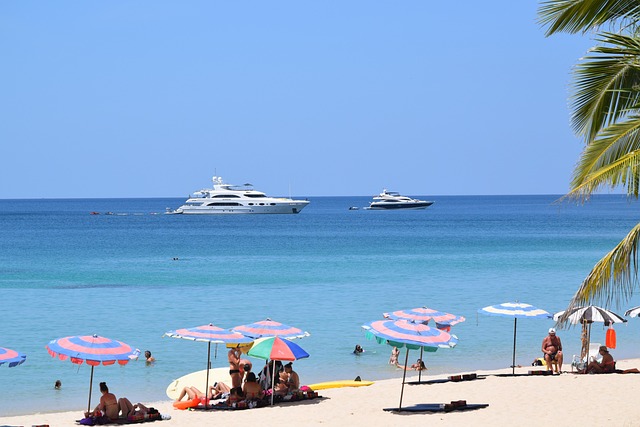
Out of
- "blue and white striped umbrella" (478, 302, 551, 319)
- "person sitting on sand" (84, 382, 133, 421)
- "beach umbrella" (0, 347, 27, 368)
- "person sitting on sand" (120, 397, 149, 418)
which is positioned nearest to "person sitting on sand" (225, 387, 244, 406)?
"person sitting on sand" (120, 397, 149, 418)

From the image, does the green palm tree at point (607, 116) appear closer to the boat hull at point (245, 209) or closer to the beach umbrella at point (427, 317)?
the beach umbrella at point (427, 317)

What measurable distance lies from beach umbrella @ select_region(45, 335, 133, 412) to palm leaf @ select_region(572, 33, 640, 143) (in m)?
7.39

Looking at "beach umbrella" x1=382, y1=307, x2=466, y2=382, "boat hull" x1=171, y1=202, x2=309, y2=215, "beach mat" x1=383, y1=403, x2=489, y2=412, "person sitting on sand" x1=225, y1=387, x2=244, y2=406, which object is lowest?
"person sitting on sand" x1=225, y1=387, x2=244, y2=406

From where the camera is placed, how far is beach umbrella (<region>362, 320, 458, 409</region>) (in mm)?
12328

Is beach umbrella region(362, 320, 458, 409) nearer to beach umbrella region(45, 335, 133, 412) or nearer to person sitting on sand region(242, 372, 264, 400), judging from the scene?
person sitting on sand region(242, 372, 264, 400)

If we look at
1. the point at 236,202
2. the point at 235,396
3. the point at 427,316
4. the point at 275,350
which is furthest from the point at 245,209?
the point at 275,350

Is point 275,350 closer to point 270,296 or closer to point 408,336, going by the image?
point 408,336

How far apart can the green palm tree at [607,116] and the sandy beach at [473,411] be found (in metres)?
4.08

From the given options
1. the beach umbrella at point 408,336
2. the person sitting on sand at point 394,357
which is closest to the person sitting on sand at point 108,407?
the beach umbrella at point 408,336

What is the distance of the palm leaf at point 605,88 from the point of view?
27.6ft

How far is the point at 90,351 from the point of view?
12570mm

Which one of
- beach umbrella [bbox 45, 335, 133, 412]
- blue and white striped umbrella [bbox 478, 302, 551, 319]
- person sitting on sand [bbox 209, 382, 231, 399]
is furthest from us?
blue and white striped umbrella [bbox 478, 302, 551, 319]

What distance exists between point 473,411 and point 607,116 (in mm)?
5857

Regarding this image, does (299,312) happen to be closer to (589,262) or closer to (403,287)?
(403,287)
